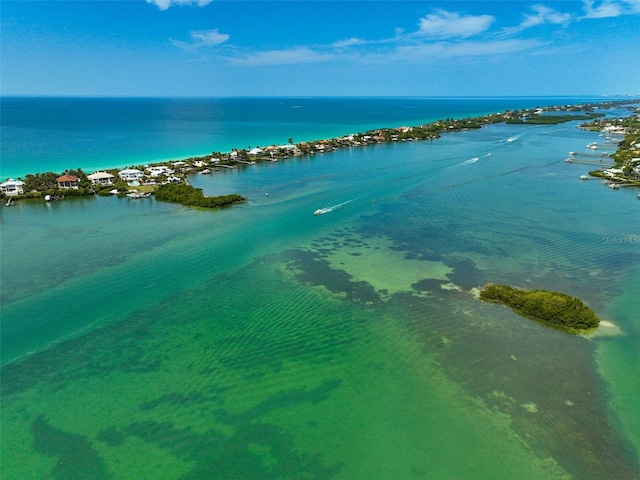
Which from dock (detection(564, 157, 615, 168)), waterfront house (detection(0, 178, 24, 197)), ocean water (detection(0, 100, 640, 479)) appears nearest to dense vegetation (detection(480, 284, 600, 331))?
ocean water (detection(0, 100, 640, 479))

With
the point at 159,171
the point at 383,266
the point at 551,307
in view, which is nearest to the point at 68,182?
the point at 159,171

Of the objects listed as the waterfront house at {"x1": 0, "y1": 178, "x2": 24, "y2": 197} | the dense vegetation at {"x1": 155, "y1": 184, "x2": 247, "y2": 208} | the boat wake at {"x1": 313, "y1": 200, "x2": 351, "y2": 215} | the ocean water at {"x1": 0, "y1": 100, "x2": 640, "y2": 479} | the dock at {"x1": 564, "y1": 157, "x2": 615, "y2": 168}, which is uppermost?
the waterfront house at {"x1": 0, "y1": 178, "x2": 24, "y2": 197}

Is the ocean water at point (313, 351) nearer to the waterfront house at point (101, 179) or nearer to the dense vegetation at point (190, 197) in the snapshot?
the dense vegetation at point (190, 197)

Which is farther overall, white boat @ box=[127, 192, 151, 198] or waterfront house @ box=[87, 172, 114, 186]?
waterfront house @ box=[87, 172, 114, 186]

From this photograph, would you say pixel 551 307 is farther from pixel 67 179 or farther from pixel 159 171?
pixel 67 179

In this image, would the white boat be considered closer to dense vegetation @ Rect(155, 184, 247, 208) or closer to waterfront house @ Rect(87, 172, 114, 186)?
dense vegetation @ Rect(155, 184, 247, 208)

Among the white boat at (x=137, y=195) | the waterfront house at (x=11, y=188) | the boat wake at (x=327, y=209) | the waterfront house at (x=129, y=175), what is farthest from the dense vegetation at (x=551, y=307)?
the waterfront house at (x=11, y=188)
